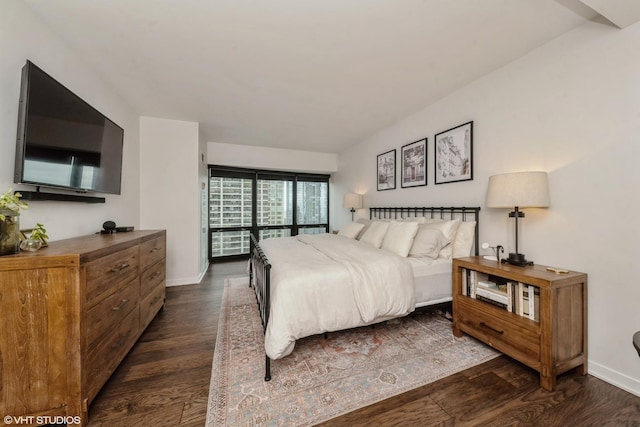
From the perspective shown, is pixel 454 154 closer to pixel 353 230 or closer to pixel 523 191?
pixel 523 191

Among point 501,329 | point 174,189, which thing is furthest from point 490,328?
point 174,189

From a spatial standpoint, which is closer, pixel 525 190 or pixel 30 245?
pixel 30 245

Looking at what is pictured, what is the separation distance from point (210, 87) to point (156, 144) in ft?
5.12

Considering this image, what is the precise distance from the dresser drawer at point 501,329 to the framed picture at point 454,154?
55.5 inches

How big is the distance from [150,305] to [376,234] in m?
2.60

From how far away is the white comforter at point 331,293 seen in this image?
164 cm

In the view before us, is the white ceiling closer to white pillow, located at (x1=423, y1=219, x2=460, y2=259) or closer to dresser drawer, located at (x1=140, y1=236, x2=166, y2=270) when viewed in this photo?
white pillow, located at (x1=423, y1=219, x2=460, y2=259)

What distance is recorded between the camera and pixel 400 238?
8.49 feet

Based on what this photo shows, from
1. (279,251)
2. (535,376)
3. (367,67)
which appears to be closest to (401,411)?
(535,376)

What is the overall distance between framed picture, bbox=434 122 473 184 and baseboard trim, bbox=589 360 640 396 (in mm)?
1802

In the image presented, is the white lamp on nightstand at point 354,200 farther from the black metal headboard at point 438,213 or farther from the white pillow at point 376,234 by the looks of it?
the white pillow at point 376,234

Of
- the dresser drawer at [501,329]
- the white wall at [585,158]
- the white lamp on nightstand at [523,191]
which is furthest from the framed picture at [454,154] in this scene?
the dresser drawer at [501,329]

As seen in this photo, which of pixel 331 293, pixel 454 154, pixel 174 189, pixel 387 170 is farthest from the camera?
pixel 387 170

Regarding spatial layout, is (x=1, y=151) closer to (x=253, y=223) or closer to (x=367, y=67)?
(x=367, y=67)
